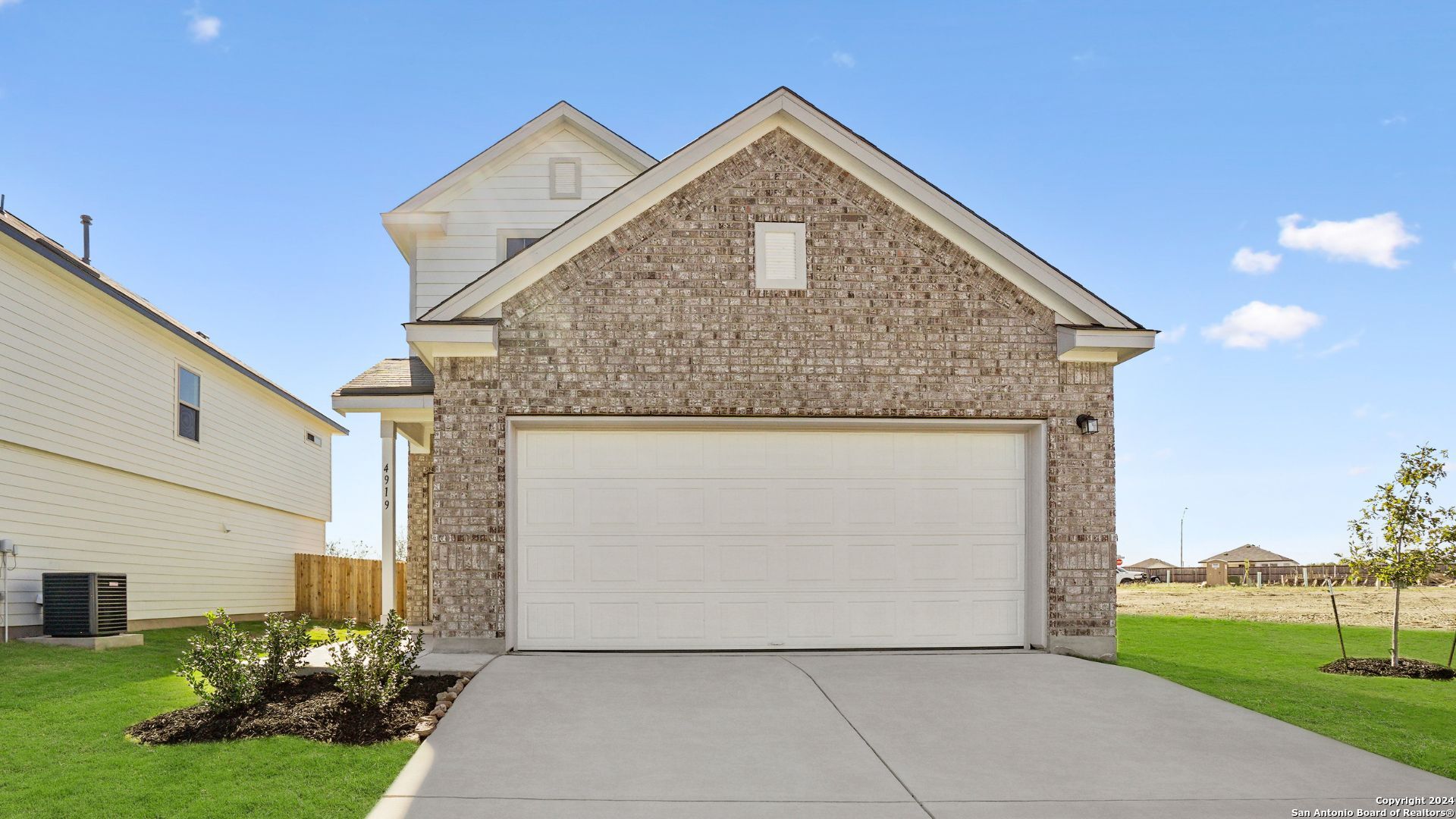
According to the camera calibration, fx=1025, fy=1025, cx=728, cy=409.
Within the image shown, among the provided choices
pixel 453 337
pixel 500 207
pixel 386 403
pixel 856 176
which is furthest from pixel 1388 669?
pixel 500 207

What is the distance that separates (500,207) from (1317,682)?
42.1ft

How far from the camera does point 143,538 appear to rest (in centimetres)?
1708

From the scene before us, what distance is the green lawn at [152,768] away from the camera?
6488mm

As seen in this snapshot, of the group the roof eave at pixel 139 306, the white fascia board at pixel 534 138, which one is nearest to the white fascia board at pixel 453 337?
the white fascia board at pixel 534 138

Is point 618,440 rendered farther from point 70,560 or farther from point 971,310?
point 70,560

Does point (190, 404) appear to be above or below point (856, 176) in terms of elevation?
below

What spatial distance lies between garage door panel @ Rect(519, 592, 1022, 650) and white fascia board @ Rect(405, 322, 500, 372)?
112 inches

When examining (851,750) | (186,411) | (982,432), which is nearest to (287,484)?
(186,411)

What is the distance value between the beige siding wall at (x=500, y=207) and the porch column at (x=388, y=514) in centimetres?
284

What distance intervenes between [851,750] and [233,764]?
4423mm

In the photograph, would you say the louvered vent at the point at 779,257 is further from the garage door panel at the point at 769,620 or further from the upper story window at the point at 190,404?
the upper story window at the point at 190,404

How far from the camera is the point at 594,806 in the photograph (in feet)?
21.1

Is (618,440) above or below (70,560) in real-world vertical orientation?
above

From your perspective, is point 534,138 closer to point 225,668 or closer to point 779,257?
point 779,257
